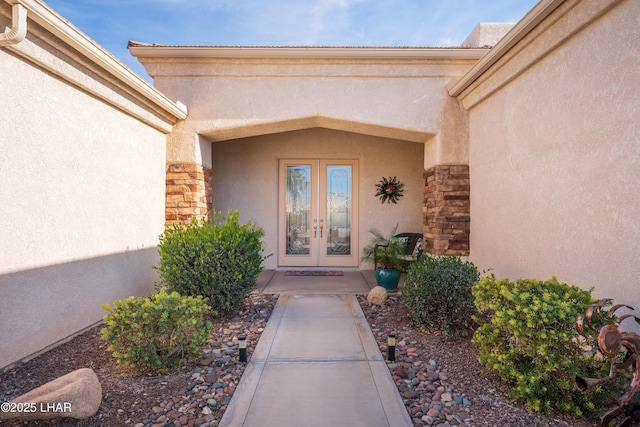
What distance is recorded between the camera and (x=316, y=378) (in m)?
2.87

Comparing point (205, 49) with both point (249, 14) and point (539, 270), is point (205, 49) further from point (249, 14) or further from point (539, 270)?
point (539, 270)

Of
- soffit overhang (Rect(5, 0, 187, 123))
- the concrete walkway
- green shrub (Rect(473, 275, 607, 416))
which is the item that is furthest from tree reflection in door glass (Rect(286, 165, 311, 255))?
green shrub (Rect(473, 275, 607, 416))

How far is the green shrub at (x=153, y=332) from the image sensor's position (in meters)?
2.79

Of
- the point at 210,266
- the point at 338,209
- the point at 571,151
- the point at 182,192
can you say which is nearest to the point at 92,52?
the point at 182,192

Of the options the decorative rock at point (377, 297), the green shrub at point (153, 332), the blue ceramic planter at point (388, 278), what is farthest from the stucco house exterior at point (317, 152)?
the decorative rock at point (377, 297)

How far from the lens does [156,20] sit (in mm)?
8523

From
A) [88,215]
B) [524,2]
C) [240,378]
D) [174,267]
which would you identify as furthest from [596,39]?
[88,215]

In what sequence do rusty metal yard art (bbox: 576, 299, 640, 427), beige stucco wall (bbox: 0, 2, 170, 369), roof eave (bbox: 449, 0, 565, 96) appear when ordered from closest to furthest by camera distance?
rusty metal yard art (bbox: 576, 299, 640, 427), beige stucco wall (bbox: 0, 2, 170, 369), roof eave (bbox: 449, 0, 565, 96)

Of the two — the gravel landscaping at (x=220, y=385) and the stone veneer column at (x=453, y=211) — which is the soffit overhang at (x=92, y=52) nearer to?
the gravel landscaping at (x=220, y=385)

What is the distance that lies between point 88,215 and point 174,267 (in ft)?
3.47

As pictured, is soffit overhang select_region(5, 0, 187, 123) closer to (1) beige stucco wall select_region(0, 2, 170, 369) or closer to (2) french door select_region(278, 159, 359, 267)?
(1) beige stucco wall select_region(0, 2, 170, 369)

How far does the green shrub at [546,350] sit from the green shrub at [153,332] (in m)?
2.42

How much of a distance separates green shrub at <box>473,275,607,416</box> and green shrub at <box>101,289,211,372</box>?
2.42 m

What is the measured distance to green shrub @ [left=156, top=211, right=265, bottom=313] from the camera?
161 inches
